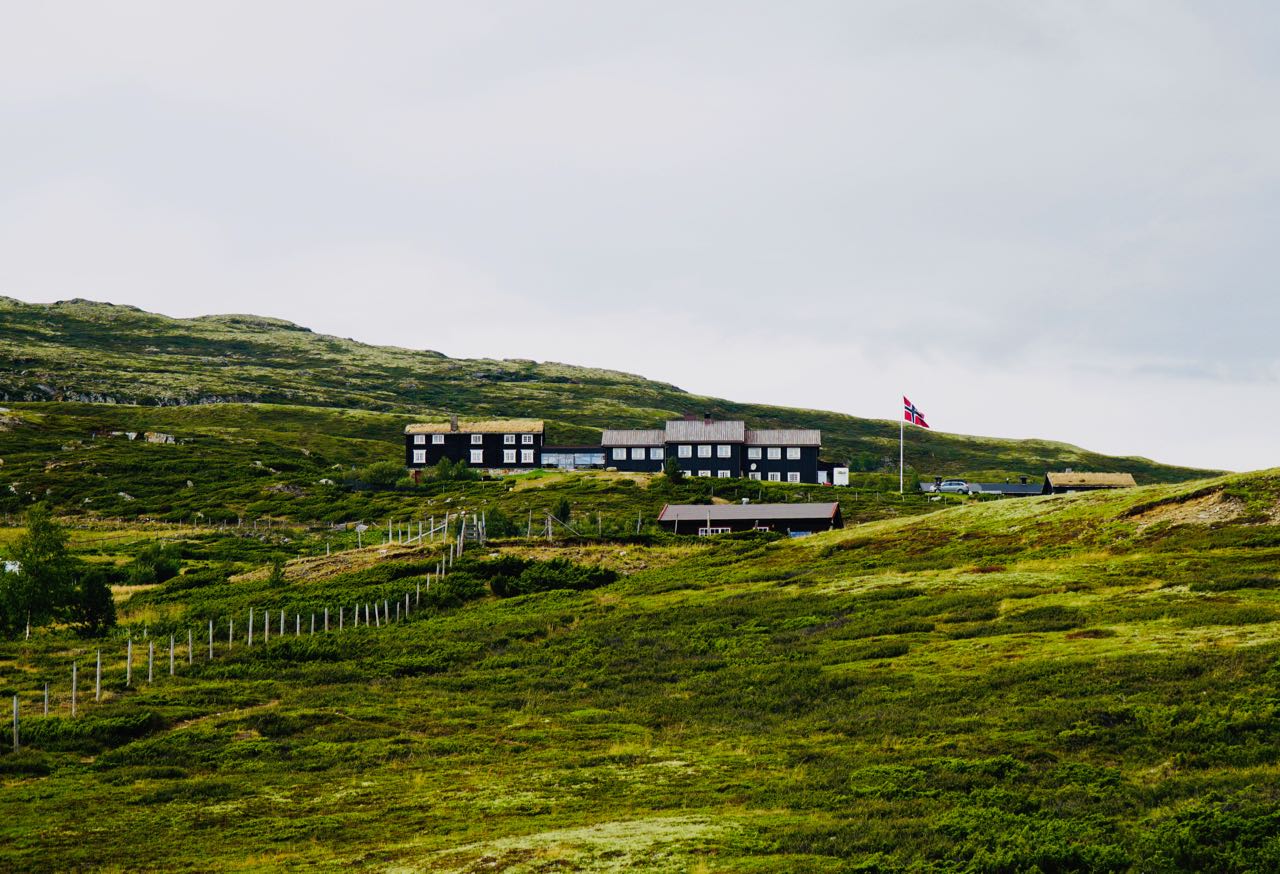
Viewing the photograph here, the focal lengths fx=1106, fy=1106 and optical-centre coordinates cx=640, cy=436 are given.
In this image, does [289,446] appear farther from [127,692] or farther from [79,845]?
[79,845]

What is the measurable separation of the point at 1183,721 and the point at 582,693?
21.9 m

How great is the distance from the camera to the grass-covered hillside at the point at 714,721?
2247 cm

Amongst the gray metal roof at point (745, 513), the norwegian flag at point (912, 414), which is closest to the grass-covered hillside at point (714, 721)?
the gray metal roof at point (745, 513)

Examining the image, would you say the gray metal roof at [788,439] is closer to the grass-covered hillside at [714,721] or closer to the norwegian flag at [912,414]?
the norwegian flag at [912,414]

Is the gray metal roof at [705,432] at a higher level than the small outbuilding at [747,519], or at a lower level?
higher

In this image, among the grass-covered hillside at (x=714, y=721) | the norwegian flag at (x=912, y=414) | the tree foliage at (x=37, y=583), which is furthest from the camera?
the norwegian flag at (x=912, y=414)

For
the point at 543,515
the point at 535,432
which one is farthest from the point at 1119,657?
the point at 535,432

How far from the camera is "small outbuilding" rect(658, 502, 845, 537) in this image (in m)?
93.6

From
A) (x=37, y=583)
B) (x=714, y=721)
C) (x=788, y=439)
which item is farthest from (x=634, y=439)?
(x=714, y=721)

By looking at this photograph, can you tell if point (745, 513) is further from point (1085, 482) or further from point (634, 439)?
point (1085, 482)

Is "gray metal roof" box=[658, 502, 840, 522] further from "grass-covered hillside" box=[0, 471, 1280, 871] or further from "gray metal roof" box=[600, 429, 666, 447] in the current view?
"gray metal roof" box=[600, 429, 666, 447]

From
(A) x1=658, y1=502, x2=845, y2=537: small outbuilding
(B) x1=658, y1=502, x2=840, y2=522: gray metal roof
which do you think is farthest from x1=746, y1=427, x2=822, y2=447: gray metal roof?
(A) x1=658, y1=502, x2=845, y2=537: small outbuilding

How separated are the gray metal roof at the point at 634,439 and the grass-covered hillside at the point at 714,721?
266 feet

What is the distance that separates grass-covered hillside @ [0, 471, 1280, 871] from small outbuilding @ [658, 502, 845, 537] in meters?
24.8
